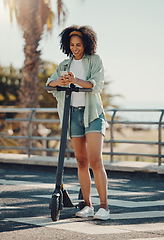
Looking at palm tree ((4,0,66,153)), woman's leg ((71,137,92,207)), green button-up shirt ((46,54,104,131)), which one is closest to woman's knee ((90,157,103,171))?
woman's leg ((71,137,92,207))

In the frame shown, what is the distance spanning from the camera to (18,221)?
4695mm

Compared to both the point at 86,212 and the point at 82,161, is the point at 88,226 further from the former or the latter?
the point at 82,161

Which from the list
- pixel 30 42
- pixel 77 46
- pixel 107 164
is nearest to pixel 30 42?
pixel 30 42

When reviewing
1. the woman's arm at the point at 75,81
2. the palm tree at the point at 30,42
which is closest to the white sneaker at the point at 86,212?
the woman's arm at the point at 75,81

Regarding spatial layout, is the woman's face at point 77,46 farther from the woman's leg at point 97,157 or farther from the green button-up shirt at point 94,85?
the woman's leg at point 97,157

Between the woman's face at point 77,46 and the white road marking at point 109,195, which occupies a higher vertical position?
the woman's face at point 77,46

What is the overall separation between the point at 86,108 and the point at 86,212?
105 centimetres

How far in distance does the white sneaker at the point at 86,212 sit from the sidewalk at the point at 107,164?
12.8ft

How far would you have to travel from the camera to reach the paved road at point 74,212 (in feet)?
13.8

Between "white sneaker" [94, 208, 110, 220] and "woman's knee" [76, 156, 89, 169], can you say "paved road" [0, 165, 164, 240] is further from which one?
"woman's knee" [76, 156, 89, 169]

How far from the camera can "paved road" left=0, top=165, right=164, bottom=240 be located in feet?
13.8

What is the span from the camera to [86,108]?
480cm

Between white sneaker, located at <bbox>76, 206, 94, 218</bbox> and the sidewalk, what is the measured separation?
389cm

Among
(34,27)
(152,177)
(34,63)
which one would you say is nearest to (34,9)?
(34,27)
